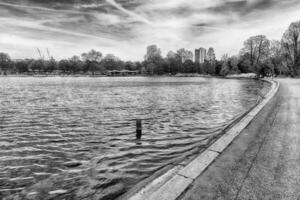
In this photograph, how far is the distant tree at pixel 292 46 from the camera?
57.8 meters

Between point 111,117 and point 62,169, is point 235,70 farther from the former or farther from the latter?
point 62,169

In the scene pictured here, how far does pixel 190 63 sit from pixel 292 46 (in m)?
80.4

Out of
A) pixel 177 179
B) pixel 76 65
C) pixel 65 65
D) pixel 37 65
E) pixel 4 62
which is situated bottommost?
pixel 177 179

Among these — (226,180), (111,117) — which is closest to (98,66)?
(111,117)

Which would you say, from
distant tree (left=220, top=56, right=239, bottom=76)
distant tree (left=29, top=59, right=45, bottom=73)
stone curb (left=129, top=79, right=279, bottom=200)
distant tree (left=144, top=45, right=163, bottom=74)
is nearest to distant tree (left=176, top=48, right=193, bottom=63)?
distant tree (left=144, top=45, right=163, bottom=74)

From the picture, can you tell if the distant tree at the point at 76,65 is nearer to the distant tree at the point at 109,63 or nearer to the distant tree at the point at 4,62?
the distant tree at the point at 109,63

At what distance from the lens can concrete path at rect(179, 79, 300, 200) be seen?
339 centimetres

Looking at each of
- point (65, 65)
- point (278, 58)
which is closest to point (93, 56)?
point (65, 65)

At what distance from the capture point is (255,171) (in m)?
4.16

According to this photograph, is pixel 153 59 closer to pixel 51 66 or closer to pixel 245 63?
pixel 245 63

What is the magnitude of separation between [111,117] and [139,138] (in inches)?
185

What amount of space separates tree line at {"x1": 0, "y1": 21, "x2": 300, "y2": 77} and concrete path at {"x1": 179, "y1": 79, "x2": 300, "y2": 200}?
69387 millimetres

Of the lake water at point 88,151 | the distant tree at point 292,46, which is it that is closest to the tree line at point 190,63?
the distant tree at point 292,46

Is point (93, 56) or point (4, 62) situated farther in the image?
point (4, 62)
